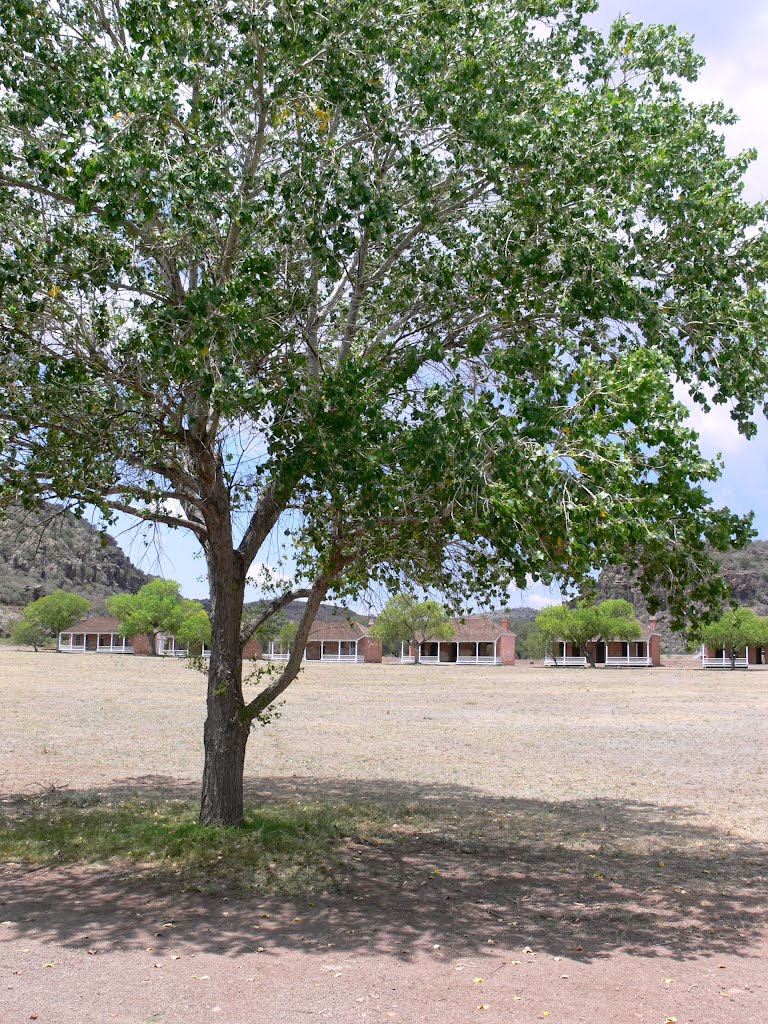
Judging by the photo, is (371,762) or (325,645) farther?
(325,645)

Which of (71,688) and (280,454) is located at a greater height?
(280,454)

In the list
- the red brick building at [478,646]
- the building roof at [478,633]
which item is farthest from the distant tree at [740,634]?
the building roof at [478,633]

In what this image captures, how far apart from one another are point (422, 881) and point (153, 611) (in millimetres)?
93466

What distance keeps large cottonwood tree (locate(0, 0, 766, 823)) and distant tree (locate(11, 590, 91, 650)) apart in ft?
324

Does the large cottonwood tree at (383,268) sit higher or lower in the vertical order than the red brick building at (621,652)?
higher

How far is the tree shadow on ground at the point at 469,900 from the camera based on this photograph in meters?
7.29

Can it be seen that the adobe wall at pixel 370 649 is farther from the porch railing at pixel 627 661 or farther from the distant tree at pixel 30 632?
the distant tree at pixel 30 632

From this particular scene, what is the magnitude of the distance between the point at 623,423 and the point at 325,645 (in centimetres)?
9802

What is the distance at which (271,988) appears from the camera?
612 cm

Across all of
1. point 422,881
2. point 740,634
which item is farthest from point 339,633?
point 422,881

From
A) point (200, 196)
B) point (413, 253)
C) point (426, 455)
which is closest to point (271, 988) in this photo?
point (426, 455)

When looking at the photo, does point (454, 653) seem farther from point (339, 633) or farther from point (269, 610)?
point (269, 610)

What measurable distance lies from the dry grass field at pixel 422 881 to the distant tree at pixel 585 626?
73562 millimetres

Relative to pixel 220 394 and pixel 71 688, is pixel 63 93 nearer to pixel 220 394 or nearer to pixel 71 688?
pixel 220 394
